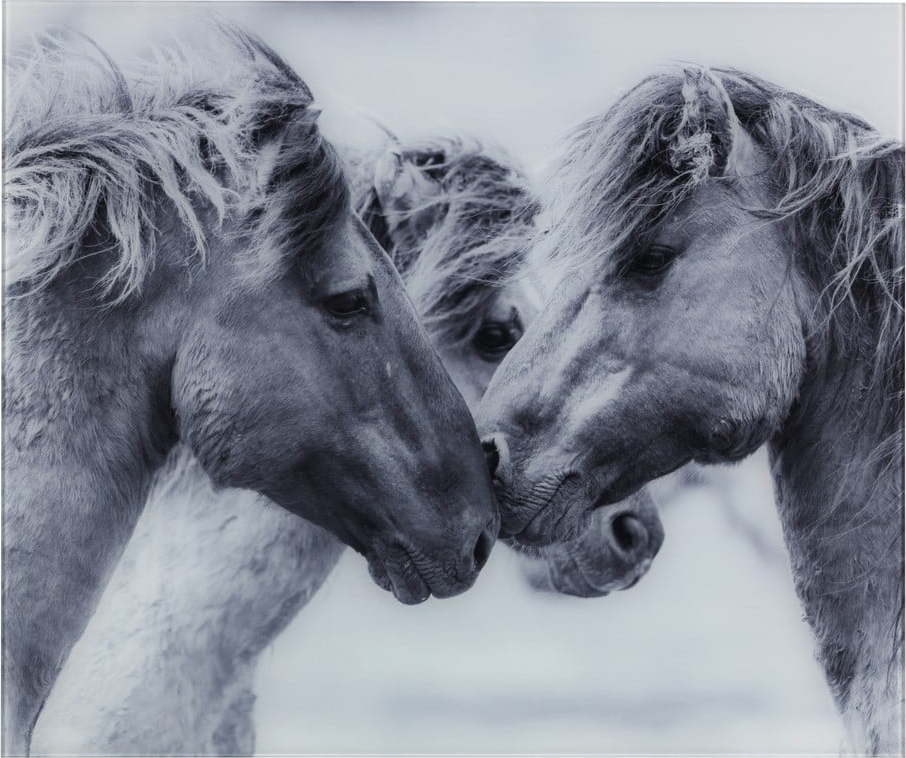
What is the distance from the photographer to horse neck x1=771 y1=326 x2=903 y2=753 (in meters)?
1.84

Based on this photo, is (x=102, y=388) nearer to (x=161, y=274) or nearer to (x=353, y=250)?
(x=161, y=274)

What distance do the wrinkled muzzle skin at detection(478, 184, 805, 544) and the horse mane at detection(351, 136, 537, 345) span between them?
53 cm

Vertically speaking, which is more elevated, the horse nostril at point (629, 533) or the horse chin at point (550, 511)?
the horse chin at point (550, 511)

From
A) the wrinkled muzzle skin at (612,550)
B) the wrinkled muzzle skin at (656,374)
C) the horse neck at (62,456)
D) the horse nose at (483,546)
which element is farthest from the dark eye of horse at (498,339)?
the horse neck at (62,456)

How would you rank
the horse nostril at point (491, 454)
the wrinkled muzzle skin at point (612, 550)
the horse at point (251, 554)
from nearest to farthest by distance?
the horse nostril at point (491, 454) < the horse at point (251, 554) < the wrinkled muzzle skin at point (612, 550)

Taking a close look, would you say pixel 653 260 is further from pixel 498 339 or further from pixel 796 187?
pixel 498 339

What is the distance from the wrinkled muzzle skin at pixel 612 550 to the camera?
240 centimetres

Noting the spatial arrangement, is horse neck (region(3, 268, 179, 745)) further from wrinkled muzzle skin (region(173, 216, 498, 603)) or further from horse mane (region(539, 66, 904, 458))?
horse mane (region(539, 66, 904, 458))

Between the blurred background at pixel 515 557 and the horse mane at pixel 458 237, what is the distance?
0.12 m

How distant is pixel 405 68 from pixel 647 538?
1.12 m

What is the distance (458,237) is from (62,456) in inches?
40.7

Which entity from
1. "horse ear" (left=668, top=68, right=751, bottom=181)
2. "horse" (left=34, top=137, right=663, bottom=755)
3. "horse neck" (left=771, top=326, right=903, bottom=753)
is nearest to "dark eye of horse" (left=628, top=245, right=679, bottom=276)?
"horse ear" (left=668, top=68, right=751, bottom=181)

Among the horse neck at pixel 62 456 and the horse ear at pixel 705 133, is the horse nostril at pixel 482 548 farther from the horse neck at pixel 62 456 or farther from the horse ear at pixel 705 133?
the horse ear at pixel 705 133

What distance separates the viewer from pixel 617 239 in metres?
1.90
